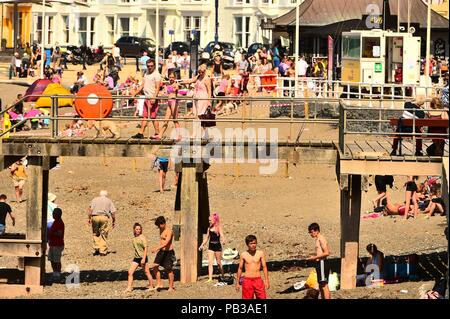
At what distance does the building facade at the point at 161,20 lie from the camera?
78.2 m

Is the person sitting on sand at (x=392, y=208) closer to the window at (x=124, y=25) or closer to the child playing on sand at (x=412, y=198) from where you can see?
the child playing on sand at (x=412, y=198)

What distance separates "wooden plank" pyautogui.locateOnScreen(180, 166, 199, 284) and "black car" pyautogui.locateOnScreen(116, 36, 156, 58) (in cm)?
4474

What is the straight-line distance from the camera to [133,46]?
70562 mm

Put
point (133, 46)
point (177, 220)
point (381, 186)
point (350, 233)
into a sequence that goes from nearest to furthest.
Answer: point (350, 233) → point (177, 220) → point (381, 186) → point (133, 46)

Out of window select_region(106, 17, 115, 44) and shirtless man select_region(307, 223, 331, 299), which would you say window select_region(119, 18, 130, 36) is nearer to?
window select_region(106, 17, 115, 44)

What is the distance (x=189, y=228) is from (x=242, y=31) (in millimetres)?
53815

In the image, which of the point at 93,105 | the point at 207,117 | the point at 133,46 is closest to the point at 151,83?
the point at 93,105

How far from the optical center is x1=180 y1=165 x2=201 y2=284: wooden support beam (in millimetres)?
25219

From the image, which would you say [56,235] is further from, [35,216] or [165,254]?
[165,254]

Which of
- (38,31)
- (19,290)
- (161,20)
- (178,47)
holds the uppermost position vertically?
(161,20)

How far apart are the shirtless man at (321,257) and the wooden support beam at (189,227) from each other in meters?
1.87

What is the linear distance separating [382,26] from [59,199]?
14.9 metres

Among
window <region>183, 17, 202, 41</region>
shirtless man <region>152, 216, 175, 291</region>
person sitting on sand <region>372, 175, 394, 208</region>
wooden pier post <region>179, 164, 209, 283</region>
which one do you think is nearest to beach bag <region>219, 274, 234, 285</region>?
wooden pier post <region>179, 164, 209, 283</region>
